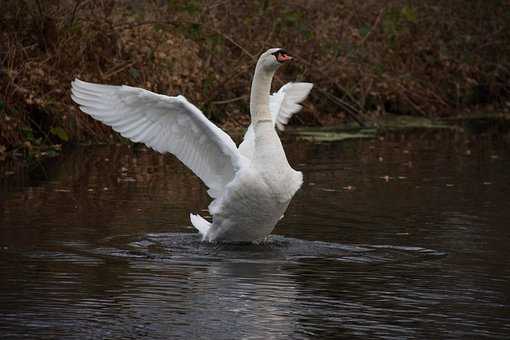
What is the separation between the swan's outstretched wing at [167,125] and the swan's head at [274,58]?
71 centimetres

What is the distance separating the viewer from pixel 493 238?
10.7 m

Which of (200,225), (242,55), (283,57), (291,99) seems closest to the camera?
(283,57)

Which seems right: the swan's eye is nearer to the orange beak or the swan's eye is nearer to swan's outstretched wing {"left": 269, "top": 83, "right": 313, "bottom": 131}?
the orange beak

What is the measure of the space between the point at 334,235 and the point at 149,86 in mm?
8119

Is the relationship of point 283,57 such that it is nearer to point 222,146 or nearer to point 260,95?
point 260,95

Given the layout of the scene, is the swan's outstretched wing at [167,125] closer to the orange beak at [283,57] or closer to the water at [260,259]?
the water at [260,259]

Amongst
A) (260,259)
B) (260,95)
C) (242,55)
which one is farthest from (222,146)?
(242,55)

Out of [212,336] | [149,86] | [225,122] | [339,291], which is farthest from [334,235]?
[225,122]

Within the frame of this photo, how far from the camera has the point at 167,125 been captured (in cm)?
1099

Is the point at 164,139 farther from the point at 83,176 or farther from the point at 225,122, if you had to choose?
the point at 225,122

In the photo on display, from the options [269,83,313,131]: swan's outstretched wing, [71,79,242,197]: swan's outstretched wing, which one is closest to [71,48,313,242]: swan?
[71,79,242,197]: swan's outstretched wing

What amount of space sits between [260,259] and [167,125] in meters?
1.90

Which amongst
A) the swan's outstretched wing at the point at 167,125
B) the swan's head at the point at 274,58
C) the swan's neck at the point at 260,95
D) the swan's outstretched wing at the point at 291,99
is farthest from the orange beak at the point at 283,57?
the swan's outstretched wing at the point at 291,99

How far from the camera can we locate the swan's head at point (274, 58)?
10.6 meters
